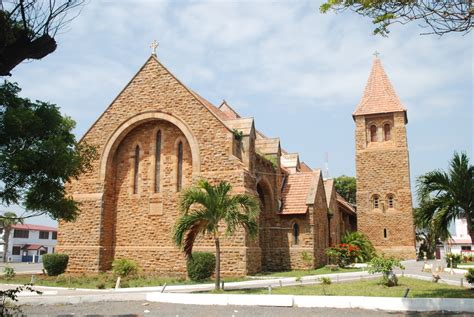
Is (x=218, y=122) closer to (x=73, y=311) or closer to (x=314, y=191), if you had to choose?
(x=314, y=191)

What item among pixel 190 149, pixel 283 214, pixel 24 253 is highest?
pixel 190 149

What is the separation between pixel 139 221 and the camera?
2434 cm

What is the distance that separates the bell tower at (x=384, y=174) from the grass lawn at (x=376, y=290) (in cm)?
2000

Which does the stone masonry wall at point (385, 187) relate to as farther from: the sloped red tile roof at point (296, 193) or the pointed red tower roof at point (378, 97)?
the sloped red tile roof at point (296, 193)

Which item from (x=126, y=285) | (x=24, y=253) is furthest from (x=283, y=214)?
(x=24, y=253)

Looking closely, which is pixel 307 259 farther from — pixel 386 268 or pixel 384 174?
pixel 384 174

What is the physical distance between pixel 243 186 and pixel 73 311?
10.4 metres

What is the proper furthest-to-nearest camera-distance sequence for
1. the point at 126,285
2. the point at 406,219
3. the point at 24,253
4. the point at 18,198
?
the point at 24,253 → the point at 406,219 → the point at 126,285 → the point at 18,198

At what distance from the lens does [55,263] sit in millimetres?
23109

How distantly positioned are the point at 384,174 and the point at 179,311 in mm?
30423

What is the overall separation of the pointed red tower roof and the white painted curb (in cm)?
2998

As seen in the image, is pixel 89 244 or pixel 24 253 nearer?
pixel 89 244

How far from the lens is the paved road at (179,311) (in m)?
12.2

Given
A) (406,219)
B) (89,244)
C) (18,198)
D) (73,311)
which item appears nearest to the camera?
(18,198)
